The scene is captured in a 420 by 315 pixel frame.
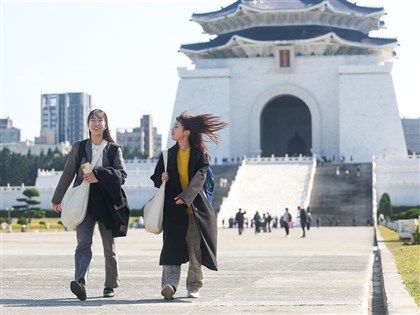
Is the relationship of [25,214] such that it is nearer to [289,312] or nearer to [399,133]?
[399,133]

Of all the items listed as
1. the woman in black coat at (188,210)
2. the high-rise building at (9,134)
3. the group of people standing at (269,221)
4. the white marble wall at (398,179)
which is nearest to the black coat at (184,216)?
the woman in black coat at (188,210)

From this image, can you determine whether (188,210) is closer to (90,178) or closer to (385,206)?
(90,178)

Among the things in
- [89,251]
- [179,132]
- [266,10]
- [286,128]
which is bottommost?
[89,251]

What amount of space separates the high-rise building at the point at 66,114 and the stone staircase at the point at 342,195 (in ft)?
320

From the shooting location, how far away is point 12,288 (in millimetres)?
9305

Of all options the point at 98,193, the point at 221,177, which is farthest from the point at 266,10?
the point at 98,193

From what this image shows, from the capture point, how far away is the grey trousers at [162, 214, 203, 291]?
8.26 metres

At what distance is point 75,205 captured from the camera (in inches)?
332

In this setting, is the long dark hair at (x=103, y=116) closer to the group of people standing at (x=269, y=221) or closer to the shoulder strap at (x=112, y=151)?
the shoulder strap at (x=112, y=151)

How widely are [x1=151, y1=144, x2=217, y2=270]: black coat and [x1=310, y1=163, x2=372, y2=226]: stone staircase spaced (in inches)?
1213

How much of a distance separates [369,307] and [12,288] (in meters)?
3.24

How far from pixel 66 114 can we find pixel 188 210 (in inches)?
5431

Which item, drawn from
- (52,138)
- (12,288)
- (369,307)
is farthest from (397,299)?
(52,138)

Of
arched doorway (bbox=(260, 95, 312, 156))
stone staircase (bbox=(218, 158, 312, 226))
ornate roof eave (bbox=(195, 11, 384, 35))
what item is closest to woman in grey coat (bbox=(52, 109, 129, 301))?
stone staircase (bbox=(218, 158, 312, 226))
